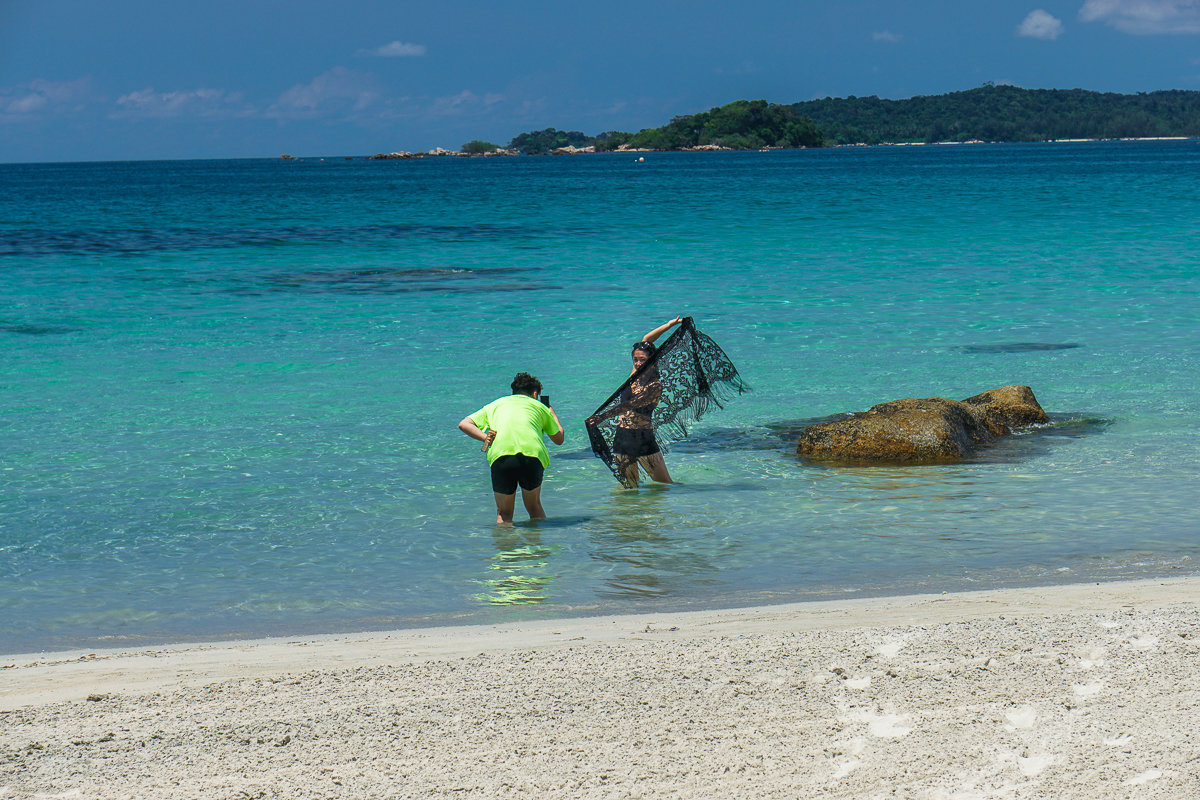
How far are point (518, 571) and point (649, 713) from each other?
296 centimetres

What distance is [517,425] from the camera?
846 cm

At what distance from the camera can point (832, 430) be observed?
1075 centimetres

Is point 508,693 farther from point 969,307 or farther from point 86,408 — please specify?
point 969,307

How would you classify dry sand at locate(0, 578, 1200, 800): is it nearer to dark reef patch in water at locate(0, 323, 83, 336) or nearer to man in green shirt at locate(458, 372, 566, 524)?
man in green shirt at locate(458, 372, 566, 524)

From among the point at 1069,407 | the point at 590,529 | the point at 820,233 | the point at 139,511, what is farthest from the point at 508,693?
the point at 820,233

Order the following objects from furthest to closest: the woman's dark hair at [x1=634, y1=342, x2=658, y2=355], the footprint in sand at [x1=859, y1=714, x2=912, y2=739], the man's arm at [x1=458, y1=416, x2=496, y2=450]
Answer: the woman's dark hair at [x1=634, y1=342, x2=658, y2=355] → the man's arm at [x1=458, y1=416, x2=496, y2=450] → the footprint in sand at [x1=859, y1=714, x2=912, y2=739]

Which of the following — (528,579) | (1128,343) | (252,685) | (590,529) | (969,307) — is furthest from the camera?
(969,307)

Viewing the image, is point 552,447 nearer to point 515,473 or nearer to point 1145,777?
point 515,473

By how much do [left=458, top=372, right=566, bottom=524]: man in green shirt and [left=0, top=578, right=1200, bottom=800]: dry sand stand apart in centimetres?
253

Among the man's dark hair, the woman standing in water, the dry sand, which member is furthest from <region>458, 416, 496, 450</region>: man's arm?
the dry sand

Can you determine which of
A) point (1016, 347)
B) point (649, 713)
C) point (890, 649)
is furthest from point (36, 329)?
point (890, 649)

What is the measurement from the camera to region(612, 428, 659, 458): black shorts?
31.7ft

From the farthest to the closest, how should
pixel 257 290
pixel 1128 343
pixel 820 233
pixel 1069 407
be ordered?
pixel 820 233 → pixel 257 290 → pixel 1128 343 → pixel 1069 407

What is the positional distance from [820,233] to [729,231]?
338cm
